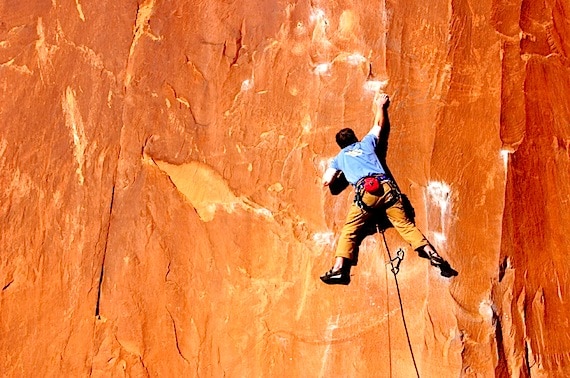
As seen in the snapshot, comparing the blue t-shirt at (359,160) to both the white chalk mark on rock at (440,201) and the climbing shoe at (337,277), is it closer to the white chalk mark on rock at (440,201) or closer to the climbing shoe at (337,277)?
the white chalk mark on rock at (440,201)

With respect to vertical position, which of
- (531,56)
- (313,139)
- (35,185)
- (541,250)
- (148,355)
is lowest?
(148,355)

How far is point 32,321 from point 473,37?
423 centimetres

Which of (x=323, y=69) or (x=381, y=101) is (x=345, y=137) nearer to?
(x=381, y=101)

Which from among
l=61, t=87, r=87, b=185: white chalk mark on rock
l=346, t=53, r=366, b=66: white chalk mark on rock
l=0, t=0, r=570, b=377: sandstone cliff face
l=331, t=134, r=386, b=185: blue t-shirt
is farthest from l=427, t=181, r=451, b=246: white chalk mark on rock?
l=61, t=87, r=87, b=185: white chalk mark on rock

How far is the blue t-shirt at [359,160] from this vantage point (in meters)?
5.42

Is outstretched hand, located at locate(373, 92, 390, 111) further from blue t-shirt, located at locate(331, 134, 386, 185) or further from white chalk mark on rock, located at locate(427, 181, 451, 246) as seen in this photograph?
white chalk mark on rock, located at locate(427, 181, 451, 246)

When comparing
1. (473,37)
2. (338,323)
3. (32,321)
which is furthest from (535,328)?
(32,321)

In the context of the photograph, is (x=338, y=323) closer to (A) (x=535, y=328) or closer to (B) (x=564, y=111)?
(A) (x=535, y=328)

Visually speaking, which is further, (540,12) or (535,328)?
(540,12)

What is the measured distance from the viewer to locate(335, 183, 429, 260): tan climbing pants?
17.6ft

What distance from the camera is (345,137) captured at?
560cm

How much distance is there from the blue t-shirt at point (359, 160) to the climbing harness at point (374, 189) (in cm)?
5

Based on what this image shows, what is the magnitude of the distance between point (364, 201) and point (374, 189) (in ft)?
0.45

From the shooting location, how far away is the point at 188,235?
5.86 meters
